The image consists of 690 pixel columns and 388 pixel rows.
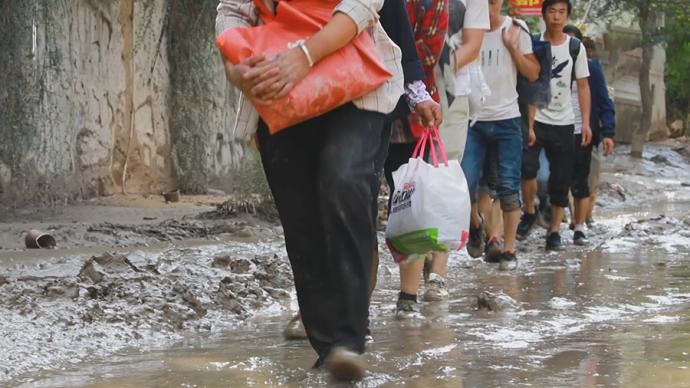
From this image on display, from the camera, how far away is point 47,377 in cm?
439

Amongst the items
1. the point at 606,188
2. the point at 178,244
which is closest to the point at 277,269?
the point at 178,244

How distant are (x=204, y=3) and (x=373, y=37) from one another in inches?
288

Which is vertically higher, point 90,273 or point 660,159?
point 90,273

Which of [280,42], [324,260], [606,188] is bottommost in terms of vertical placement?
[606,188]

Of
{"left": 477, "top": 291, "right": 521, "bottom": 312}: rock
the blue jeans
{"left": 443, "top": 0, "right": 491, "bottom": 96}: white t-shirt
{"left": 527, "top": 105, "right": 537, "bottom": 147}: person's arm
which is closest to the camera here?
{"left": 477, "top": 291, "right": 521, "bottom": 312}: rock

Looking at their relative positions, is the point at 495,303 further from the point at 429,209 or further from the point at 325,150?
the point at 325,150

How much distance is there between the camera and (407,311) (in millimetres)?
6031

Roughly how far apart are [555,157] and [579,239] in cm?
83

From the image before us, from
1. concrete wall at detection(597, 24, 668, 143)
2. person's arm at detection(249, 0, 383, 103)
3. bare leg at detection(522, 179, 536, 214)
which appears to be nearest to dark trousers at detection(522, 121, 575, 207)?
bare leg at detection(522, 179, 536, 214)

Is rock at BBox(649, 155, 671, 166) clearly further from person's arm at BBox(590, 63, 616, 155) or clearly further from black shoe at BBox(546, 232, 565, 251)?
black shoe at BBox(546, 232, 565, 251)

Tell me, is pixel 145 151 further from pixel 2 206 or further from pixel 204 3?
pixel 2 206

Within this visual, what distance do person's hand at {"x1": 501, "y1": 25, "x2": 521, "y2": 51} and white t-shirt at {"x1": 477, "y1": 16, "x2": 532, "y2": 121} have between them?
0.02 metres

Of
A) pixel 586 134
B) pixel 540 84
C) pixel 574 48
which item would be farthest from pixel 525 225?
pixel 540 84

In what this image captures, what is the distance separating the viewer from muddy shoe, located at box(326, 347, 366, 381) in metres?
4.06
